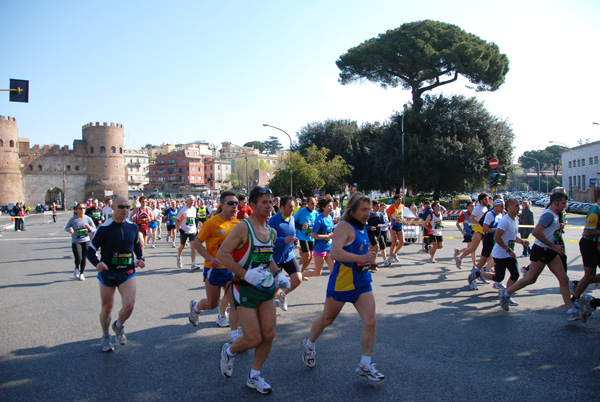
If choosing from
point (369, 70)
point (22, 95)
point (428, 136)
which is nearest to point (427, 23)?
point (369, 70)

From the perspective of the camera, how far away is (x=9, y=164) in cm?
7306

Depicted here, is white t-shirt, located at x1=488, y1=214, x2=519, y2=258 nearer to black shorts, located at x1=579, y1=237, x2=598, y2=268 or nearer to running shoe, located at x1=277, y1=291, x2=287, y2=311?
black shorts, located at x1=579, y1=237, x2=598, y2=268

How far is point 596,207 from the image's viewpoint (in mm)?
6129

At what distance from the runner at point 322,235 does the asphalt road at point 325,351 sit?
0.47 meters

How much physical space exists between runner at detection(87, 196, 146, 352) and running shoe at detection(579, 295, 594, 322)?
17.9ft

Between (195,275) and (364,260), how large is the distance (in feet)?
22.5

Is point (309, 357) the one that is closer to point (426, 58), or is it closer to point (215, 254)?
point (215, 254)

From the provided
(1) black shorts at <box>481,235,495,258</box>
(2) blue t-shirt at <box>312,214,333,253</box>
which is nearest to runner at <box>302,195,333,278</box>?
(2) blue t-shirt at <box>312,214,333,253</box>

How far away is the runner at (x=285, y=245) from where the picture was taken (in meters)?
6.09

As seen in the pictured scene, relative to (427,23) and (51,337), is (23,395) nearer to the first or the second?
(51,337)

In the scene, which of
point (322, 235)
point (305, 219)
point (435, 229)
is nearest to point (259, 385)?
point (322, 235)

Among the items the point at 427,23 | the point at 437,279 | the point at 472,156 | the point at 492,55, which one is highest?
the point at 427,23

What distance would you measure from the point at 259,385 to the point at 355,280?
1262 mm

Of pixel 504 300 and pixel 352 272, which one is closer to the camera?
pixel 352 272
